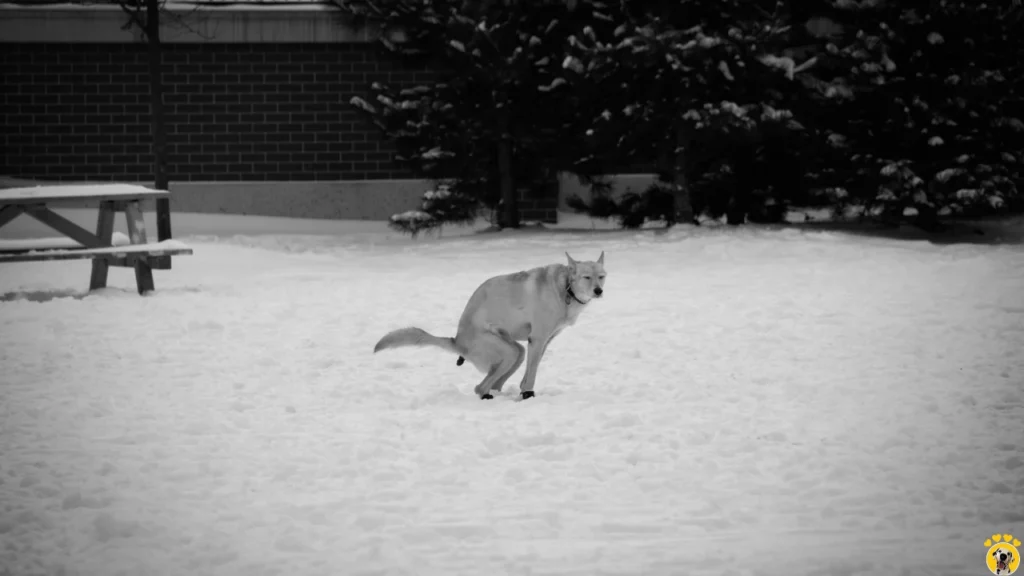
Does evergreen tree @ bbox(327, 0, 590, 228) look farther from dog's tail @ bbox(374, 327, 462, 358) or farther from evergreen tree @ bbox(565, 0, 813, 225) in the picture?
dog's tail @ bbox(374, 327, 462, 358)

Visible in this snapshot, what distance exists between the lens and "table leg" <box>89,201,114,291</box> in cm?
1123

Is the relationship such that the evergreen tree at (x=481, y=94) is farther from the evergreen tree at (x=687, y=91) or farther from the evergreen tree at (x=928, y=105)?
the evergreen tree at (x=928, y=105)

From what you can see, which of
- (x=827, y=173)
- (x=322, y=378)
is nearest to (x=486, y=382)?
(x=322, y=378)

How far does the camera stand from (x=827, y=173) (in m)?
16.7

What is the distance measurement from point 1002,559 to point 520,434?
2.63 metres

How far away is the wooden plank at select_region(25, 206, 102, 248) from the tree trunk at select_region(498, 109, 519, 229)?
865 cm

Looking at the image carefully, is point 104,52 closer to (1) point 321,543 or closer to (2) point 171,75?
(2) point 171,75

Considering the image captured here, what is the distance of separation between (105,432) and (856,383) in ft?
15.9

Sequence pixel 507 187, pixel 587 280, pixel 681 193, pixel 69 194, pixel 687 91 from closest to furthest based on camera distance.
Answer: pixel 587 280 < pixel 69 194 < pixel 687 91 < pixel 681 193 < pixel 507 187

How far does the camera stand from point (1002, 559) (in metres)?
4.12

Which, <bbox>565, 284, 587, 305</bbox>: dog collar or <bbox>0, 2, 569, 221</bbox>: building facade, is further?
<bbox>0, 2, 569, 221</bbox>: building facade

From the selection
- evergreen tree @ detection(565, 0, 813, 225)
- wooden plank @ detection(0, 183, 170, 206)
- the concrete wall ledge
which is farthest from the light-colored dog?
the concrete wall ledge

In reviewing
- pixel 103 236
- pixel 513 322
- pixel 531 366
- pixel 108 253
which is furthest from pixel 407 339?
pixel 103 236

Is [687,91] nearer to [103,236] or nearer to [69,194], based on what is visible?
[103,236]
